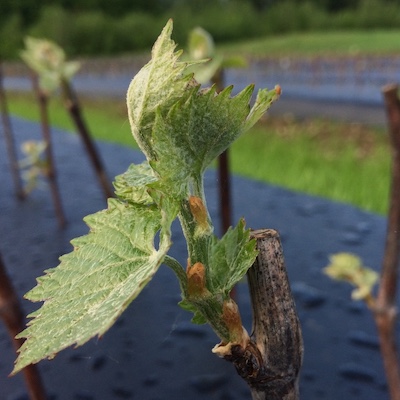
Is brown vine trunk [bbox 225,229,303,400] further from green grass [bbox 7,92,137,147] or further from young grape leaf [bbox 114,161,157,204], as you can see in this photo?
green grass [bbox 7,92,137,147]

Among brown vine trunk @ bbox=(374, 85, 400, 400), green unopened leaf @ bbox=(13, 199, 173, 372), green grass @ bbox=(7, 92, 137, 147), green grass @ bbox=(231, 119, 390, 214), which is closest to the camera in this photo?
green unopened leaf @ bbox=(13, 199, 173, 372)

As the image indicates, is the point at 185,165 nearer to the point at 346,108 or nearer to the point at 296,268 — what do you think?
the point at 296,268

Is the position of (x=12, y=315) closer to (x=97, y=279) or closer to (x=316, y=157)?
(x=97, y=279)

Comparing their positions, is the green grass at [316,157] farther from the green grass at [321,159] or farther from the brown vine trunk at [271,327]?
the brown vine trunk at [271,327]

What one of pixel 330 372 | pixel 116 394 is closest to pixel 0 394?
pixel 116 394

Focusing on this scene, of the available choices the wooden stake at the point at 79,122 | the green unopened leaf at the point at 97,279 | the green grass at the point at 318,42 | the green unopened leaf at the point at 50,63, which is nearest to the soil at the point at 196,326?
the green unopened leaf at the point at 97,279

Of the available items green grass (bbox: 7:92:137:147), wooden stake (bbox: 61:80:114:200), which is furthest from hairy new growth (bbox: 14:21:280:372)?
green grass (bbox: 7:92:137:147)
